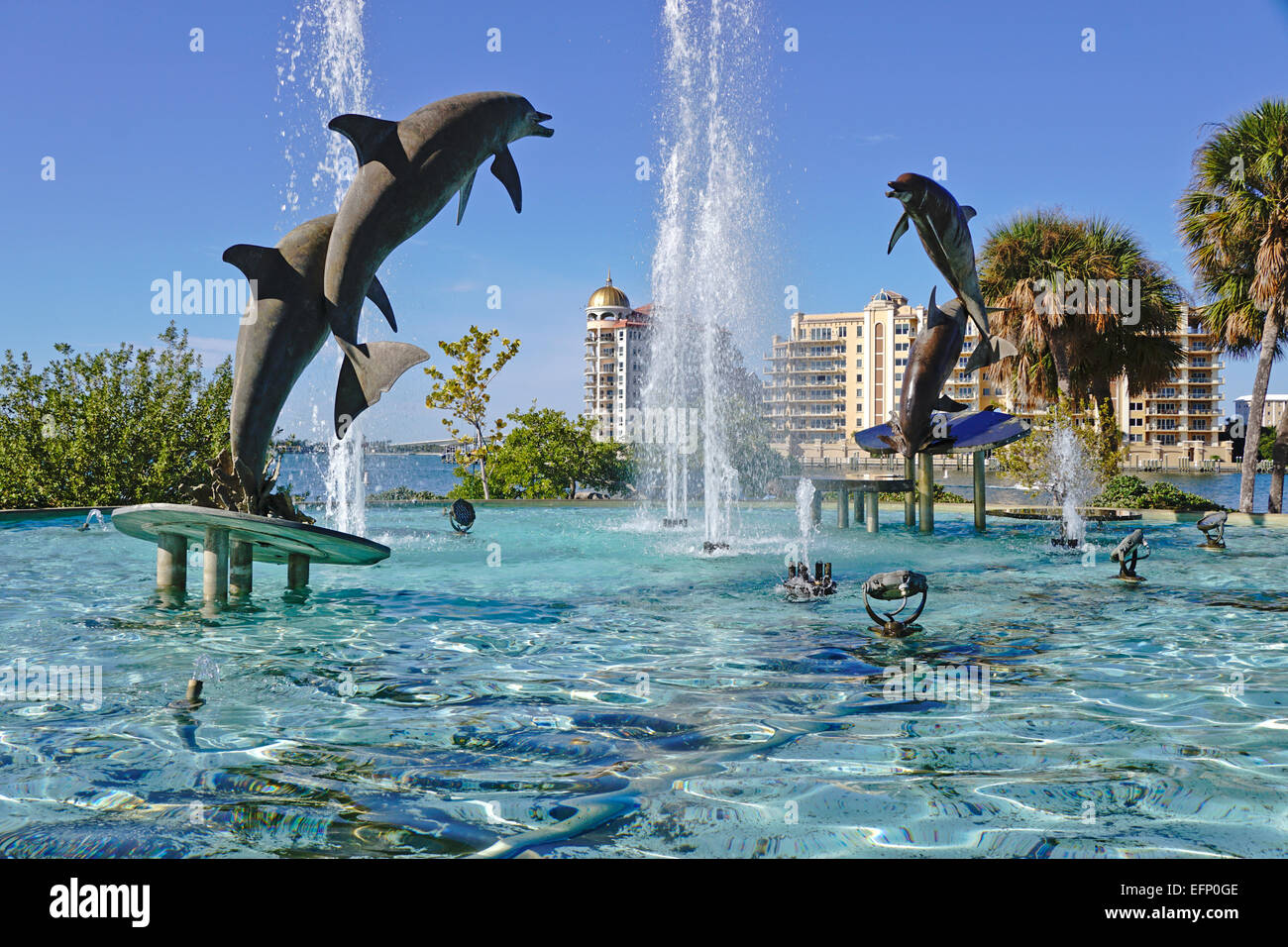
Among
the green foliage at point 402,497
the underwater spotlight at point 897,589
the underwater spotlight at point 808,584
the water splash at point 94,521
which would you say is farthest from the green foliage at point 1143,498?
the water splash at point 94,521

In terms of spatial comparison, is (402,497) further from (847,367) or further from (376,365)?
(847,367)

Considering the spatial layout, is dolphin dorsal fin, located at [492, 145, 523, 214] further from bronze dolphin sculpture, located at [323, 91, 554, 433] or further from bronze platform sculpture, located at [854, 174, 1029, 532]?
bronze platform sculpture, located at [854, 174, 1029, 532]

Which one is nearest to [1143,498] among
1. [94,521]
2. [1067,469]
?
[1067,469]

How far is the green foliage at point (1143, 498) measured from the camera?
67.6 ft

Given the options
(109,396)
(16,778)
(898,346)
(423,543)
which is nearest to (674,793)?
(16,778)

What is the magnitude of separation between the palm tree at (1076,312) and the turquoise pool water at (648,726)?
16783 mm

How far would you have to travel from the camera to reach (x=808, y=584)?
29.1ft

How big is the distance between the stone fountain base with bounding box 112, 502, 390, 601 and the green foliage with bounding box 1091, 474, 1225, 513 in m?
18.4

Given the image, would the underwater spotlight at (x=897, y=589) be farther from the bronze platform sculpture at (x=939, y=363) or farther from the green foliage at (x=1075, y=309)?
the green foliage at (x=1075, y=309)

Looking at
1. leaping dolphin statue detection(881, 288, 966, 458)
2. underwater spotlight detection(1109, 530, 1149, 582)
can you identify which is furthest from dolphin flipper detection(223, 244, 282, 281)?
leaping dolphin statue detection(881, 288, 966, 458)

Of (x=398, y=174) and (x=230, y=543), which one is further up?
(x=398, y=174)

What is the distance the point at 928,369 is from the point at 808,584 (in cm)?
718

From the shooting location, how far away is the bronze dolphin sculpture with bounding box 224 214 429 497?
7523 mm
